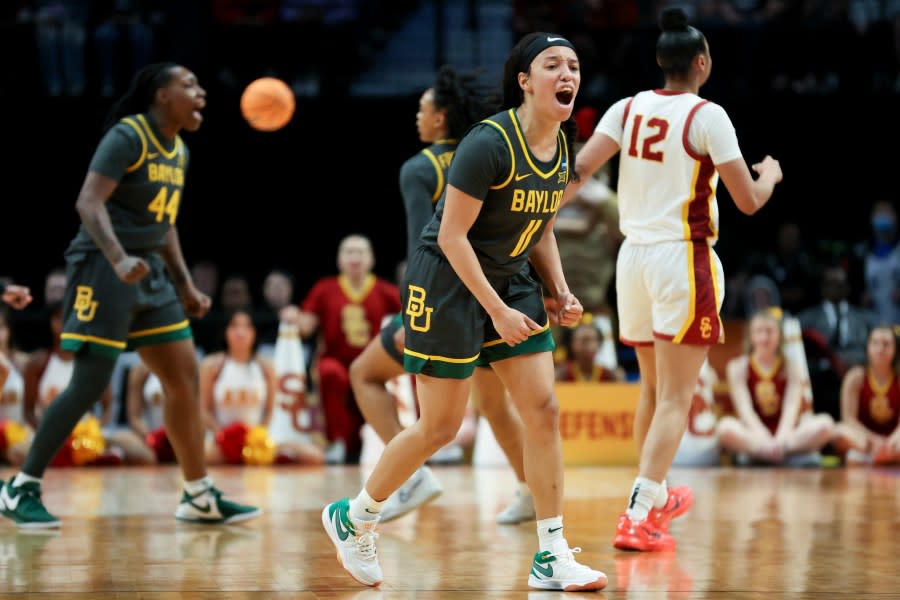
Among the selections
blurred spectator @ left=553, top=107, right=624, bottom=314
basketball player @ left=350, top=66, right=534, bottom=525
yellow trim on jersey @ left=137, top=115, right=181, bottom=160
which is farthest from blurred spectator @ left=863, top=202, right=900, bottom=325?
yellow trim on jersey @ left=137, top=115, right=181, bottom=160

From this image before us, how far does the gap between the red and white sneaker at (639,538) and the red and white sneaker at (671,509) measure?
0.24ft

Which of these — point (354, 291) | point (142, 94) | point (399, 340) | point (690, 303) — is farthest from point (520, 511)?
point (354, 291)

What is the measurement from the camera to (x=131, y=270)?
5242mm

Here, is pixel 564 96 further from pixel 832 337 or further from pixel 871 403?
pixel 832 337

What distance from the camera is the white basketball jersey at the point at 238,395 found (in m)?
9.63

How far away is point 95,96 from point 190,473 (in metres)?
7.15

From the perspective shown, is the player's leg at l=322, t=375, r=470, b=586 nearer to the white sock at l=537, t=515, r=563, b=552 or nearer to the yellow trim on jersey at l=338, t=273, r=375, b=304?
the white sock at l=537, t=515, r=563, b=552

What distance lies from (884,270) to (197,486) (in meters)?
8.29

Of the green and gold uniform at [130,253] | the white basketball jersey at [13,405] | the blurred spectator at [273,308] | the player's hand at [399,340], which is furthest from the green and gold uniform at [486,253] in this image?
the blurred spectator at [273,308]

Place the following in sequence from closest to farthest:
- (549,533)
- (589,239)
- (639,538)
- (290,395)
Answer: (549,533), (639,538), (589,239), (290,395)

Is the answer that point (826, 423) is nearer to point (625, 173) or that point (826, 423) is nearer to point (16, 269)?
point (625, 173)

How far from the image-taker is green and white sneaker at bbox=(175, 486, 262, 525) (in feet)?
19.2

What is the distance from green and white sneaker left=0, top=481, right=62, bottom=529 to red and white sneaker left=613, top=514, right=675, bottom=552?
250 cm

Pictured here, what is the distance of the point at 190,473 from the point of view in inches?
229
